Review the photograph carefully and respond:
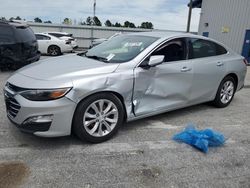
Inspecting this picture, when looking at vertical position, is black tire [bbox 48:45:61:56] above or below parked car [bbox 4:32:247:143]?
below

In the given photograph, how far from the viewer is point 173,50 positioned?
3998 millimetres

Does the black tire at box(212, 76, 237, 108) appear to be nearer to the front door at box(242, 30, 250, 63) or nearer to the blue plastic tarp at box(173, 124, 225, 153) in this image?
the blue plastic tarp at box(173, 124, 225, 153)

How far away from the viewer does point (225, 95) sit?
5.04m

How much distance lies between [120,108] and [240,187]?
1.71 m

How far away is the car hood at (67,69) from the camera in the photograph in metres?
2.99

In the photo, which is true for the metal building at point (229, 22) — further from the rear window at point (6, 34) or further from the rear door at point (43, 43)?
the rear window at point (6, 34)

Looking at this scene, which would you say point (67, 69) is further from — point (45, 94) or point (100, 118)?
point (100, 118)

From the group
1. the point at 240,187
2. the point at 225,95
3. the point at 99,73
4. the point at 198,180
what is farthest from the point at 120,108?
the point at 225,95

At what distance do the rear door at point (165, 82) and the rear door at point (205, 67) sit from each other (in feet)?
0.57

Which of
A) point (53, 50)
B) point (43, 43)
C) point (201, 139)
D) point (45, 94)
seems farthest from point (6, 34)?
point (53, 50)

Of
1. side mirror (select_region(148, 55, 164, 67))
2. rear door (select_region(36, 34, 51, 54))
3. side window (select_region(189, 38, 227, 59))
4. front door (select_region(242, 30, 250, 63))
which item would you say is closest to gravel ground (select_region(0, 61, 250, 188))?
side mirror (select_region(148, 55, 164, 67))

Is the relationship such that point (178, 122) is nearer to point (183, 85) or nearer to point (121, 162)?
point (183, 85)

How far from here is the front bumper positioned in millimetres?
2797

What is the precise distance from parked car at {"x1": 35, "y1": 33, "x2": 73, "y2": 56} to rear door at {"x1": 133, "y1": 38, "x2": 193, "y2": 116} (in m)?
12.3
